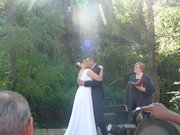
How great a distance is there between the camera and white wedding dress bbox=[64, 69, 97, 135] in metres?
7.75

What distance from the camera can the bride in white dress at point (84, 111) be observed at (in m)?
7.71

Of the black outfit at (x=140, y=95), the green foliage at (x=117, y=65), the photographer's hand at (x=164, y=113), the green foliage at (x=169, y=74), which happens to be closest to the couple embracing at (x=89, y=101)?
the black outfit at (x=140, y=95)

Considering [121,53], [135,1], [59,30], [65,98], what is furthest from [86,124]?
[121,53]

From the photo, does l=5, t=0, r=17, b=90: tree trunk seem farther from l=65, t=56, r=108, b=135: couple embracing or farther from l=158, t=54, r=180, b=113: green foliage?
l=158, t=54, r=180, b=113: green foliage

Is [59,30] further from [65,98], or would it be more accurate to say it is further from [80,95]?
[65,98]

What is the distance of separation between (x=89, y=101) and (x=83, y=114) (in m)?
0.28

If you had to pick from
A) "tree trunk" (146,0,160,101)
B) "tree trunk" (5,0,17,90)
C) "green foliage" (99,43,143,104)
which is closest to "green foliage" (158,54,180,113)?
"green foliage" (99,43,143,104)

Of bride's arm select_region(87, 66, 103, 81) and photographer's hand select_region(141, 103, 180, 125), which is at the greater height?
photographer's hand select_region(141, 103, 180, 125)

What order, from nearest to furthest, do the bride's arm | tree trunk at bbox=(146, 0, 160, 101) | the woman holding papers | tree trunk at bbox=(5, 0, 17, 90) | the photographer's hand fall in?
the photographer's hand → the bride's arm → the woman holding papers → tree trunk at bbox=(5, 0, 17, 90) → tree trunk at bbox=(146, 0, 160, 101)

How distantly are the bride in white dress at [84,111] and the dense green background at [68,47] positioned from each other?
5.82ft

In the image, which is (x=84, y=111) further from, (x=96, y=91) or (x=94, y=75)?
(x=94, y=75)

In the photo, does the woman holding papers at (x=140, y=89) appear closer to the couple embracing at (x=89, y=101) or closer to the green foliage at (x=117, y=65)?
the couple embracing at (x=89, y=101)

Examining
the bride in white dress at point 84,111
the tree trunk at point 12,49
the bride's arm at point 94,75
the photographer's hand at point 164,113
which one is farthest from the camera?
the tree trunk at point 12,49

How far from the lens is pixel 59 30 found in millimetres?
9984
